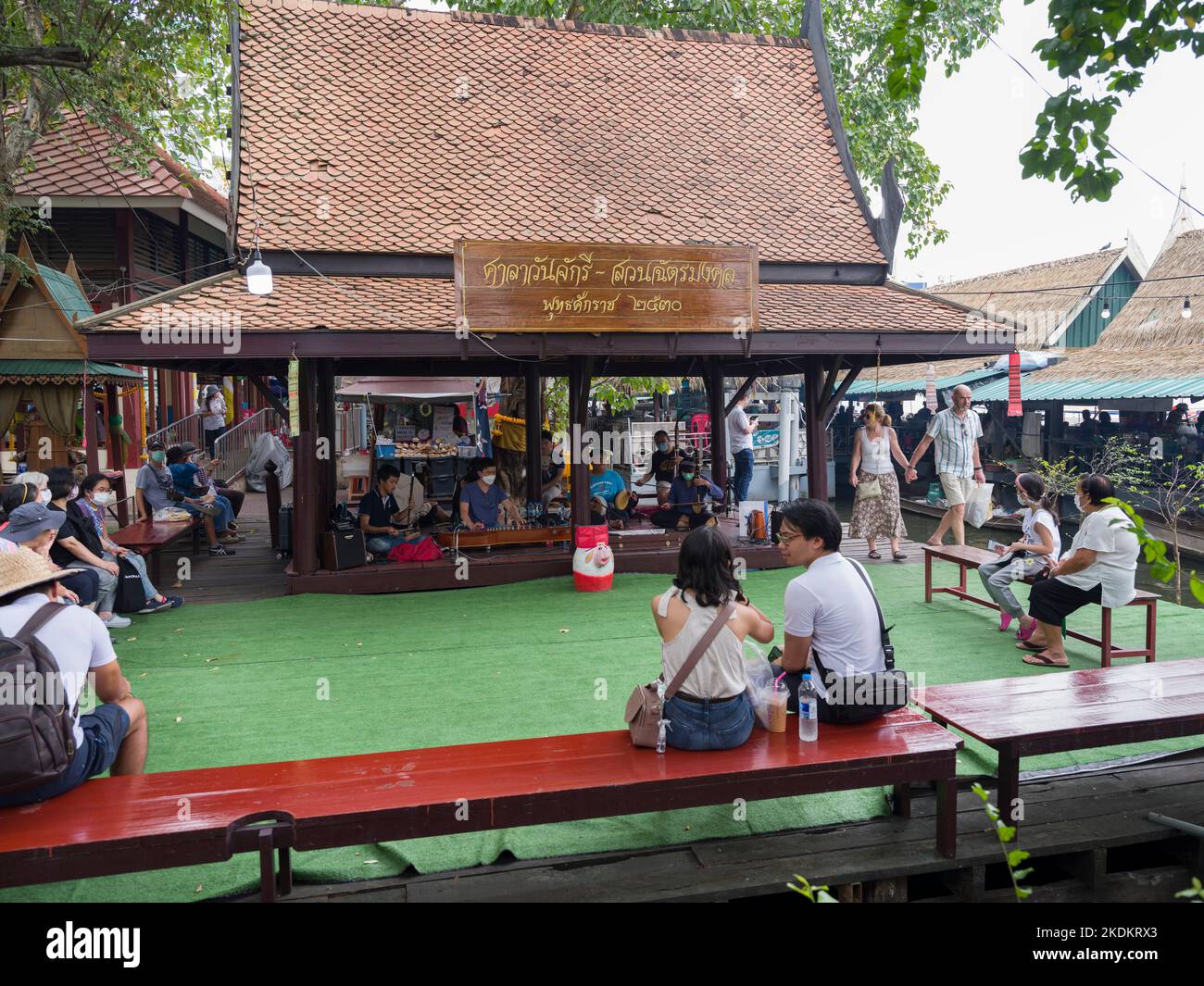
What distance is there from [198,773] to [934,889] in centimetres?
356

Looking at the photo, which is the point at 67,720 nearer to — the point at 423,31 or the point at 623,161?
the point at 623,161

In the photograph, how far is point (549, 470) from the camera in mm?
15695

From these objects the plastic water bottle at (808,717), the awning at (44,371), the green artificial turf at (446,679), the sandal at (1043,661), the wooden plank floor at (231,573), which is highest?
the awning at (44,371)

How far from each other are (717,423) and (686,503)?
1924mm

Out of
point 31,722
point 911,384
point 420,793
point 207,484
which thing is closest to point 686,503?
point 207,484

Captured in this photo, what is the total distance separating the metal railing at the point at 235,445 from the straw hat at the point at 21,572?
16483mm

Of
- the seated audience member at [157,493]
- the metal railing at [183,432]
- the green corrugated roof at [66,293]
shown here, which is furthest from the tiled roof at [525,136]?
the metal railing at [183,432]

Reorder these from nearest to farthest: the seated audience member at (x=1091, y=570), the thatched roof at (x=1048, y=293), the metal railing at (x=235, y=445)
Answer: the seated audience member at (x=1091, y=570), the metal railing at (x=235, y=445), the thatched roof at (x=1048, y=293)

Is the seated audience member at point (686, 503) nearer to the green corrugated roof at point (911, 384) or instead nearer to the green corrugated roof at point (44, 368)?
the green corrugated roof at point (44, 368)

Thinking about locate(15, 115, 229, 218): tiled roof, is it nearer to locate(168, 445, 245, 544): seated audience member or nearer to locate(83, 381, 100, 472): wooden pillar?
locate(83, 381, 100, 472): wooden pillar

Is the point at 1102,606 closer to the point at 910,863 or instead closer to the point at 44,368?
the point at 910,863

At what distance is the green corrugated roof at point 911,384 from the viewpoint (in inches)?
988

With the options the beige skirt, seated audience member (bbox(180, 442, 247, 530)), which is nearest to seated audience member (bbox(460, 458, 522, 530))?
seated audience member (bbox(180, 442, 247, 530))

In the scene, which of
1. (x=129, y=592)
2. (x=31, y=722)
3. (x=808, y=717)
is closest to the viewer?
(x=31, y=722)
